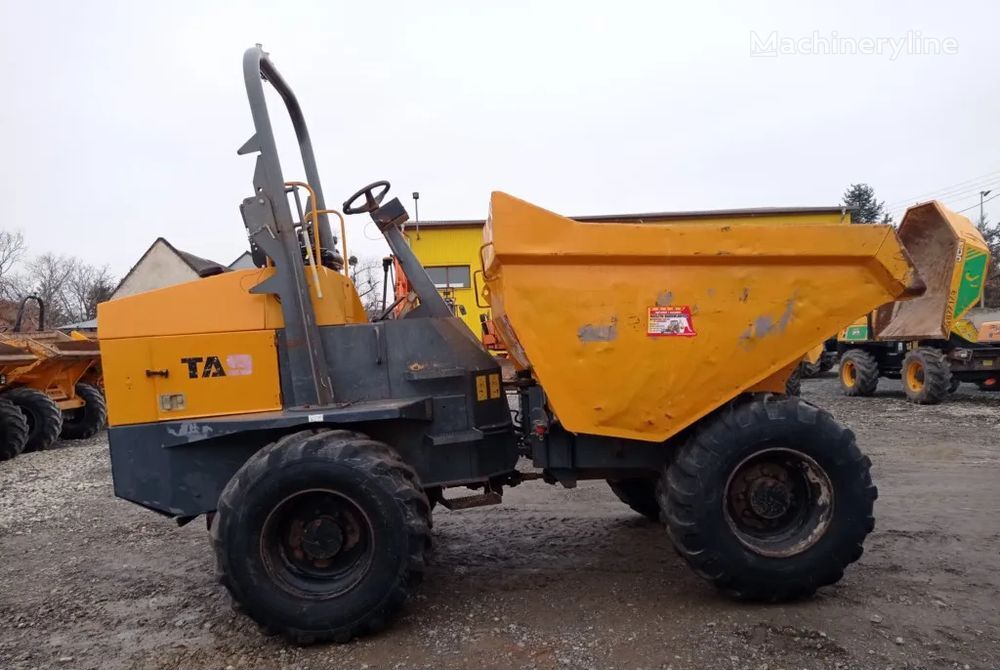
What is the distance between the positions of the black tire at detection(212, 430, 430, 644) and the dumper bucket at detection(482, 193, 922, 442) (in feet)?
3.32

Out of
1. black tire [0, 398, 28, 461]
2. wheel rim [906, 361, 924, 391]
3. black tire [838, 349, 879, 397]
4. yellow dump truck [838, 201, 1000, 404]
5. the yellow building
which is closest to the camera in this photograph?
black tire [0, 398, 28, 461]

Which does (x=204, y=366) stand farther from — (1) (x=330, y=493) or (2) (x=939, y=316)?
(2) (x=939, y=316)

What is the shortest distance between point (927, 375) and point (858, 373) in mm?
1916

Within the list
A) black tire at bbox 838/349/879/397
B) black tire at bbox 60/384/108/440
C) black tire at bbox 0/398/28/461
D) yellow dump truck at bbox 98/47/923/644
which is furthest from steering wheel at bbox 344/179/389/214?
black tire at bbox 838/349/879/397

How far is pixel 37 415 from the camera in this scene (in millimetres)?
10531

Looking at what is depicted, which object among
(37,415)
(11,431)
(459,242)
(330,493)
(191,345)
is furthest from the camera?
(459,242)

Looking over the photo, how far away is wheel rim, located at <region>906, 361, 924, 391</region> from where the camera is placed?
476 inches

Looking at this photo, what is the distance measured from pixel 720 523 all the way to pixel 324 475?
2.10 metres

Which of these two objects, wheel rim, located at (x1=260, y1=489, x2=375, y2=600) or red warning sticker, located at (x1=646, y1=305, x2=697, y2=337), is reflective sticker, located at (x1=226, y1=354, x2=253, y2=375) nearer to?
wheel rim, located at (x1=260, y1=489, x2=375, y2=600)

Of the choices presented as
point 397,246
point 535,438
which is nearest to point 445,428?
point 535,438

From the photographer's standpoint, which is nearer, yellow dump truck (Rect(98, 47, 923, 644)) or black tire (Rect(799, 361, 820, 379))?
yellow dump truck (Rect(98, 47, 923, 644))

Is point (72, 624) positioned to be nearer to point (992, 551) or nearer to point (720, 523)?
point (720, 523)

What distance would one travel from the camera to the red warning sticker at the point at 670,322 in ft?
11.8

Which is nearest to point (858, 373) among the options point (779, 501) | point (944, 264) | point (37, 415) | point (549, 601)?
point (944, 264)
